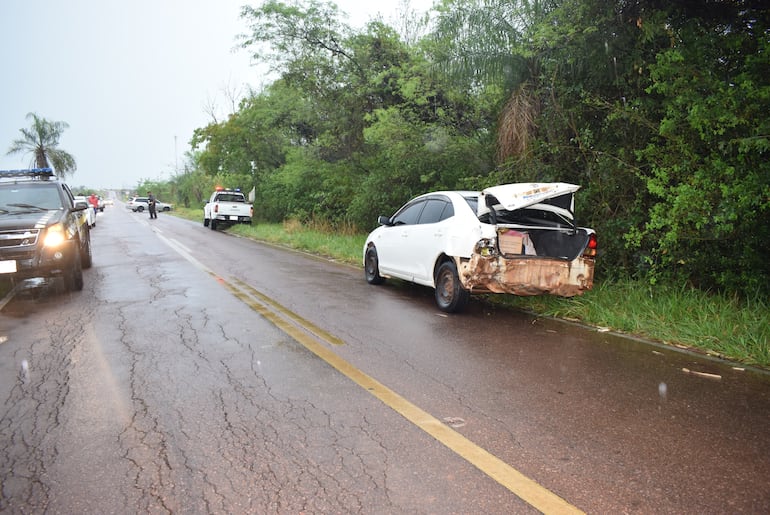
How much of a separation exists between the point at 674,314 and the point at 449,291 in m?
2.80

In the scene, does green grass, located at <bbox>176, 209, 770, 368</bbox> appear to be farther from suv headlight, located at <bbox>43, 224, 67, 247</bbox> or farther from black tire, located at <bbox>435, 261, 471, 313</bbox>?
suv headlight, located at <bbox>43, 224, 67, 247</bbox>

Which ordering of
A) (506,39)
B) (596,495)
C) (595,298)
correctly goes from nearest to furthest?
(596,495) < (595,298) < (506,39)

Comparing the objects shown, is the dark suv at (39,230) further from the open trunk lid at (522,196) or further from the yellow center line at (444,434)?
the open trunk lid at (522,196)

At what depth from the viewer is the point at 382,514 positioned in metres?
2.79

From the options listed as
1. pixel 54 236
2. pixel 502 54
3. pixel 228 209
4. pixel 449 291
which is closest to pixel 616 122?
pixel 502 54

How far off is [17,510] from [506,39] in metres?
10.3

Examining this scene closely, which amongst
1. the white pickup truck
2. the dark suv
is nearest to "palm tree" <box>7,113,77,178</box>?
the white pickup truck

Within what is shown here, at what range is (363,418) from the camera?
13.1ft

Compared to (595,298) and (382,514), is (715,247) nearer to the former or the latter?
(595,298)

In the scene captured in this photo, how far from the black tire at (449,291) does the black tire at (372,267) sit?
2.37 m

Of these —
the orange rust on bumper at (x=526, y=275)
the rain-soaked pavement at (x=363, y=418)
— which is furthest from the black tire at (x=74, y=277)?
the orange rust on bumper at (x=526, y=275)

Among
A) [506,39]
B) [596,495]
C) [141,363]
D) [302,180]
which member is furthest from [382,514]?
[302,180]

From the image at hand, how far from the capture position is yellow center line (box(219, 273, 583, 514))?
295cm

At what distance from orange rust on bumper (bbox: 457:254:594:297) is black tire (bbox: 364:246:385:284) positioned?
10.2 feet
